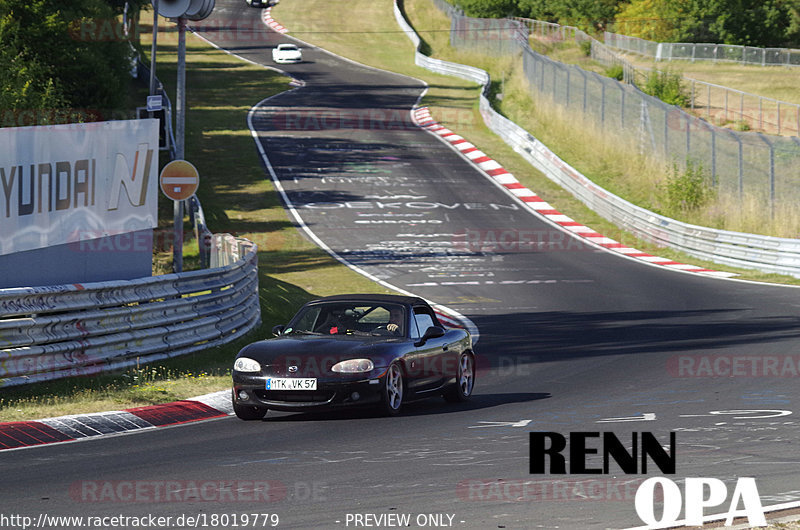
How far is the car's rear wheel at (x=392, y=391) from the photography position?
11523 mm

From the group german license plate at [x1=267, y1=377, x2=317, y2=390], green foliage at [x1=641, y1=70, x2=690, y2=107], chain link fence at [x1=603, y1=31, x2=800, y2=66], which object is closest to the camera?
german license plate at [x1=267, y1=377, x2=317, y2=390]

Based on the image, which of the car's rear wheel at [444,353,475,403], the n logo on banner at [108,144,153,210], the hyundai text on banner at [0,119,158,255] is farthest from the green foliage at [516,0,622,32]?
the car's rear wheel at [444,353,475,403]

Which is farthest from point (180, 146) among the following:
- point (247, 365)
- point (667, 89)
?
point (667, 89)

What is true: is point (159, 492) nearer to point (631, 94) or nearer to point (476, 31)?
point (631, 94)

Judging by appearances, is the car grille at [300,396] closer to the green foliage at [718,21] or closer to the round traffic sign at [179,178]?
the round traffic sign at [179,178]

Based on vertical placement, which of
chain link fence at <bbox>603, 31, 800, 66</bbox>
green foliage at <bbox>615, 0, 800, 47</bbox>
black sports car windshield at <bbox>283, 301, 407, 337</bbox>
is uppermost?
green foliage at <bbox>615, 0, 800, 47</bbox>

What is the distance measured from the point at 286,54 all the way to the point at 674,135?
4071cm

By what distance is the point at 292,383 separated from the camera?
11297 mm

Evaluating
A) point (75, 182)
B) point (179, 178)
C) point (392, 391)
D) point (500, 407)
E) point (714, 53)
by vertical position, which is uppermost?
point (714, 53)

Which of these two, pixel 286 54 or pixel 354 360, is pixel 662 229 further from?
pixel 286 54

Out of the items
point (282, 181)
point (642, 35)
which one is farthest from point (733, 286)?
point (642, 35)

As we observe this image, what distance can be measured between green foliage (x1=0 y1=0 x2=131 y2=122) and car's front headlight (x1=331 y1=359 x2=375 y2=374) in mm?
29026

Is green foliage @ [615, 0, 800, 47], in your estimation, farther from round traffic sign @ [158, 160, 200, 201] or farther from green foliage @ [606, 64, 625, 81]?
round traffic sign @ [158, 160, 200, 201]

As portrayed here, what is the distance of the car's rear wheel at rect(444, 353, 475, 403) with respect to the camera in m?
12.9
